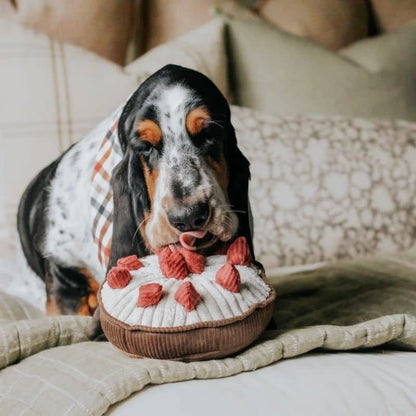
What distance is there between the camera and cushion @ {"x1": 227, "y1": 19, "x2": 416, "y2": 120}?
6.49 ft

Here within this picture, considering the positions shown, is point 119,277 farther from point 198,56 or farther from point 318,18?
point 318,18

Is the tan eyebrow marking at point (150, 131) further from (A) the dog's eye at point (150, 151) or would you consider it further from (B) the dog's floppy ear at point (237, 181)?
(B) the dog's floppy ear at point (237, 181)

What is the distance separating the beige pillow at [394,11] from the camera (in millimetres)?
2518

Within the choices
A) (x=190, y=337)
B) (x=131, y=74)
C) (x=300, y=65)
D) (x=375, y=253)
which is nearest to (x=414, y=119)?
(x=300, y=65)

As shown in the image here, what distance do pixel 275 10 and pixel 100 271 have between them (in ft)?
4.39

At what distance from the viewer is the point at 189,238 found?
0.99m

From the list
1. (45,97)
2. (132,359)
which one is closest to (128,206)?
(132,359)

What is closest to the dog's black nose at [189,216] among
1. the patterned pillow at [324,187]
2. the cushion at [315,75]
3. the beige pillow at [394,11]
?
the patterned pillow at [324,187]

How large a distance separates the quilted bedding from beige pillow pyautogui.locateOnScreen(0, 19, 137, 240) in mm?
433

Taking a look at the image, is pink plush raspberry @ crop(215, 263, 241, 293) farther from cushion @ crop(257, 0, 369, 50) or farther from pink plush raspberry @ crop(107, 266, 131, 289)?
cushion @ crop(257, 0, 369, 50)

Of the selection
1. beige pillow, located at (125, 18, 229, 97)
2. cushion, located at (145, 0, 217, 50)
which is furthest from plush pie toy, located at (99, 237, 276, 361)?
cushion, located at (145, 0, 217, 50)

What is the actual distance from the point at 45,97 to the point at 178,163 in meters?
0.87

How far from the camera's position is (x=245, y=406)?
0.89m

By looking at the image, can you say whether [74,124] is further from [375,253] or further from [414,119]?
[414,119]
